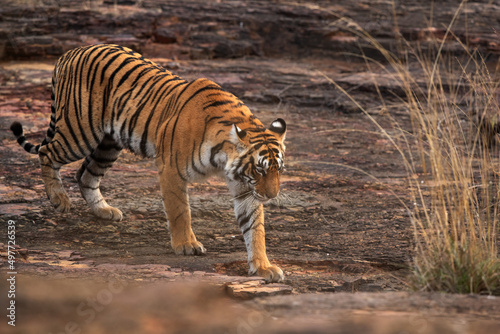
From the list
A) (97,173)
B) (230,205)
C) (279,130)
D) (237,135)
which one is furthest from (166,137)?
(230,205)

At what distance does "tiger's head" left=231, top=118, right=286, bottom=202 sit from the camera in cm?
399

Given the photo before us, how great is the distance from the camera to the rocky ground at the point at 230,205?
2.56m

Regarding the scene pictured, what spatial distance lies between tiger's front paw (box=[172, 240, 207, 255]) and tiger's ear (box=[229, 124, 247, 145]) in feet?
2.54

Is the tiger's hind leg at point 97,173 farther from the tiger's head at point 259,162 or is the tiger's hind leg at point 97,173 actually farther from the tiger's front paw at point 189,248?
the tiger's head at point 259,162

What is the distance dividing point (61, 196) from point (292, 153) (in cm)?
306

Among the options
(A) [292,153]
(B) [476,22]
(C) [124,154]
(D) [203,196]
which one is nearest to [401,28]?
(B) [476,22]

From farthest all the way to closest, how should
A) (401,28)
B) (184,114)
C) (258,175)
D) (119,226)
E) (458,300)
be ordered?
(401,28)
(119,226)
(184,114)
(258,175)
(458,300)

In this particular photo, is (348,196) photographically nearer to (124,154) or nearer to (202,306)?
(124,154)

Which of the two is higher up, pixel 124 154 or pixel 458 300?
pixel 458 300

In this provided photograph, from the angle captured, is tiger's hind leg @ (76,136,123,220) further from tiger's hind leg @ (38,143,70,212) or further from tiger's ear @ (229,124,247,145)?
tiger's ear @ (229,124,247,145)

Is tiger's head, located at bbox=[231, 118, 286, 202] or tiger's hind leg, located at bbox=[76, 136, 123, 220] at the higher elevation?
tiger's head, located at bbox=[231, 118, 286, 202]

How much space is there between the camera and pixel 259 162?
3.99m

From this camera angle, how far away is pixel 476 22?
13.1m

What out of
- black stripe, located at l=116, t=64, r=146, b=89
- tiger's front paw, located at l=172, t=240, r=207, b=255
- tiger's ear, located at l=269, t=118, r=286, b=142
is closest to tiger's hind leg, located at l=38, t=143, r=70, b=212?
black stripe, located at l=116, t=64, r=146, b=89
